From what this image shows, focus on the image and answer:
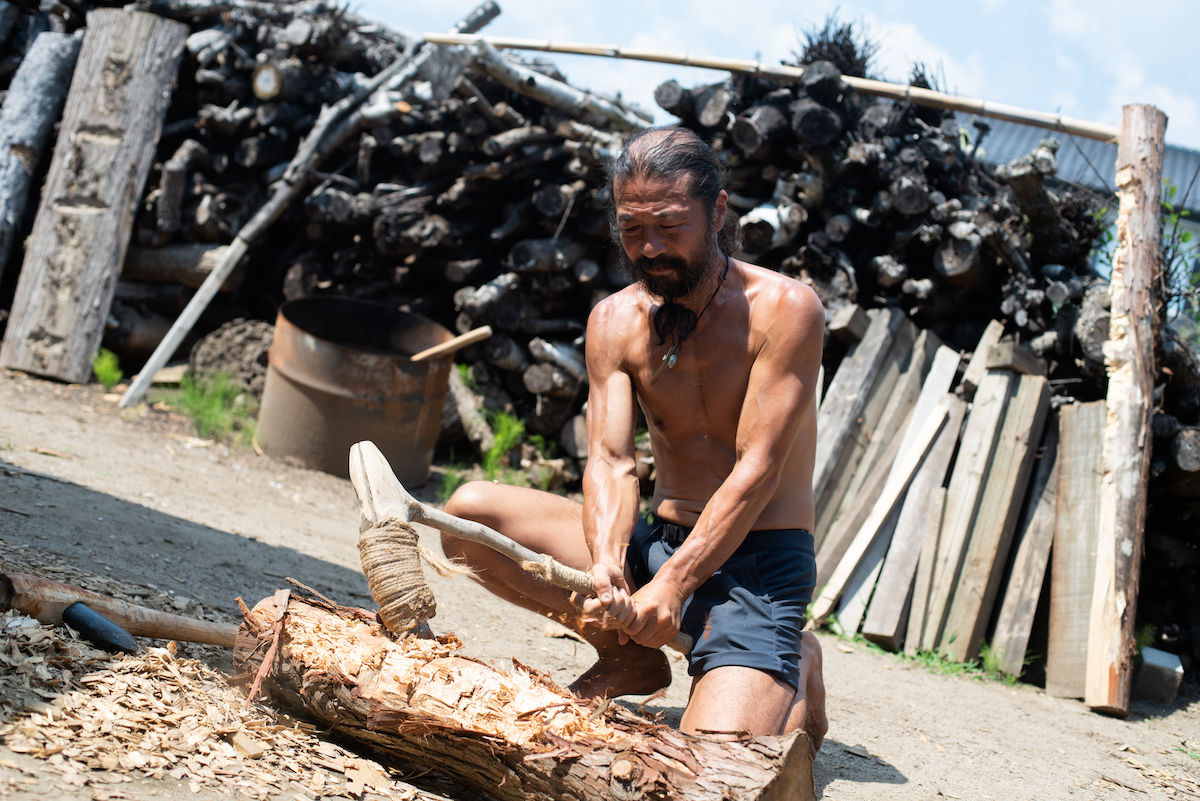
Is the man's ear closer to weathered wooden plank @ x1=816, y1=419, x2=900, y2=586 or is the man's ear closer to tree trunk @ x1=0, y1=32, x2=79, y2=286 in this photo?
weathered wooden plank @ x1=816, y1=419, x2=900, y2=586

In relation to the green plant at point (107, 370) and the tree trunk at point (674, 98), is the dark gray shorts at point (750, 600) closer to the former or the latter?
the tree trunk at point (674, 98)

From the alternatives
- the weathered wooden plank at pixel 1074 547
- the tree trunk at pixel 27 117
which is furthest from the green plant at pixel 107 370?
the weathered wooden plank at pixel 1074 547

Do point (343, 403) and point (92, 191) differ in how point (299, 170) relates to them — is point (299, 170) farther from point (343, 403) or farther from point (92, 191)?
point (343, 403)

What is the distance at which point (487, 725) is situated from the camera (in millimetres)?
1947

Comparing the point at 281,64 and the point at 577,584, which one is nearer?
the point at 577,584

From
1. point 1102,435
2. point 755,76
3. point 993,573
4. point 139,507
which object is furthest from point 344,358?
point 1102,435

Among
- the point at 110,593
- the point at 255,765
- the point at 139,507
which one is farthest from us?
the point at 139,507

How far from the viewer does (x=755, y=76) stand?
5613mm

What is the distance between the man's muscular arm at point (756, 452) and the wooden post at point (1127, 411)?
2.32m

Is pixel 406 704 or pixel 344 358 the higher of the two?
pixel 344 358

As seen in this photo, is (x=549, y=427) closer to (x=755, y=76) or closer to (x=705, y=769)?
(x=755, y=76)

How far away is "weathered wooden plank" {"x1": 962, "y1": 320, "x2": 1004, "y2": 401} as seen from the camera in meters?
4.77

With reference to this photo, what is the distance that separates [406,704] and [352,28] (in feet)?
21.7

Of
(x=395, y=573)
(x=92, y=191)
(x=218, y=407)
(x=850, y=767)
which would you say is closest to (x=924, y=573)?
(x=850, y=767)
